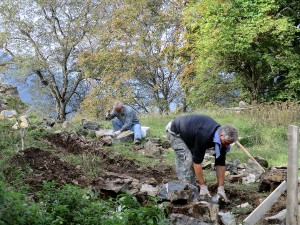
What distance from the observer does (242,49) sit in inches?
720

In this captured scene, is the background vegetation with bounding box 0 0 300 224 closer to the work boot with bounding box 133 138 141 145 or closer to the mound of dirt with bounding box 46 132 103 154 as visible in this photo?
the work boot with bounding box 133 138 141 145

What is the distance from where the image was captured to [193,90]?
2258 centimetres

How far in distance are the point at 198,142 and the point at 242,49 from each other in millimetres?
12902

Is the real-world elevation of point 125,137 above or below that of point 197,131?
below

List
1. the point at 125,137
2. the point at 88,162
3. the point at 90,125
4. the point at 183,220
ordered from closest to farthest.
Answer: the point at 183,220 < the point at 88,162 < the point at 125,137 < the point at 90,125

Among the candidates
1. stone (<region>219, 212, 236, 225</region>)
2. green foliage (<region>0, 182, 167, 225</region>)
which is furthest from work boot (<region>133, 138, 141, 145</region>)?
green foliage (<region>0, 182, 167, 225</region>)

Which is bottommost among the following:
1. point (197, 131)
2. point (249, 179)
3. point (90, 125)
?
point (249, 179)

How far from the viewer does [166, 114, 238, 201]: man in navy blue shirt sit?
233 inches

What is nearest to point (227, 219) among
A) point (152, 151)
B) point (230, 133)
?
point (230, 133)

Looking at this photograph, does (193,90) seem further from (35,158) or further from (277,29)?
(35,158)

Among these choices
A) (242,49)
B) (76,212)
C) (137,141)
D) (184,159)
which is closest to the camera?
(76,212)

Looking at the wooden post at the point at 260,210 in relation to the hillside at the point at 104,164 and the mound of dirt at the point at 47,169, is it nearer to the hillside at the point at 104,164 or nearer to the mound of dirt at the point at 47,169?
the hillside at the point at 104,164

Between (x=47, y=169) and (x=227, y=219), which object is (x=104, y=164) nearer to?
(x=47, y=169)

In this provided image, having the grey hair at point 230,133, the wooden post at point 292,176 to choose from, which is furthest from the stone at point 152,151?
the wooden post at point 292,176
